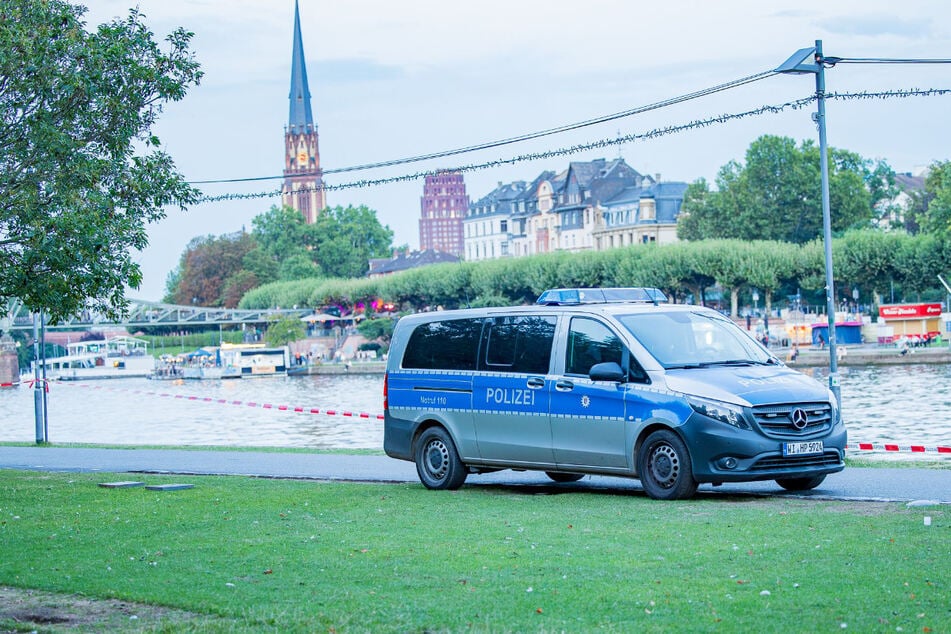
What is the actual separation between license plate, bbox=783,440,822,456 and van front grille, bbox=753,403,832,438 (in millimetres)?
87

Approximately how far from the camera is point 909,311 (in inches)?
3580

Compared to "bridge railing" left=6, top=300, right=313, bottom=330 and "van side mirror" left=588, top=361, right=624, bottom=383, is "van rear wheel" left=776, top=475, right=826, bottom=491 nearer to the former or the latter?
"van side mirror" left=588, top=361, right=624, bottom=383

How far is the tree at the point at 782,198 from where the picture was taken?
398 feet

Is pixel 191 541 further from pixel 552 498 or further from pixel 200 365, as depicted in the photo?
pixel 200 365

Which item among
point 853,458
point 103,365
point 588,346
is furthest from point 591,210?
point 588,346

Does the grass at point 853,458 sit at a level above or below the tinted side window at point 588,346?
below

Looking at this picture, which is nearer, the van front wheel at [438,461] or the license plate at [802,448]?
the license plate at [802,448]

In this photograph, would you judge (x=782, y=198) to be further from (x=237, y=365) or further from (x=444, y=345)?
(x=444, y=345)

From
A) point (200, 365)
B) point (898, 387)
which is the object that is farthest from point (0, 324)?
point (898, 387)

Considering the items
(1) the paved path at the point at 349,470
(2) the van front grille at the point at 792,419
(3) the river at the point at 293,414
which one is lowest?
(3) the river at the point at 293,414

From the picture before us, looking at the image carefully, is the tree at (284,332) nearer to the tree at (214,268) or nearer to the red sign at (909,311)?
the tree at (214,268)

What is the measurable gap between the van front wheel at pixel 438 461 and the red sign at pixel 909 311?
79.9 meters

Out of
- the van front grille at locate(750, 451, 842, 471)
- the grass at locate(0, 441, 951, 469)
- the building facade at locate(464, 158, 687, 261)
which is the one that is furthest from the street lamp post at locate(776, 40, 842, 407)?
the building facade at locate(464, 158, 687, 261)

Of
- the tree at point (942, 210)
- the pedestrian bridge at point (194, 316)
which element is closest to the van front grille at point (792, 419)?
the tree at point (942, 210)
